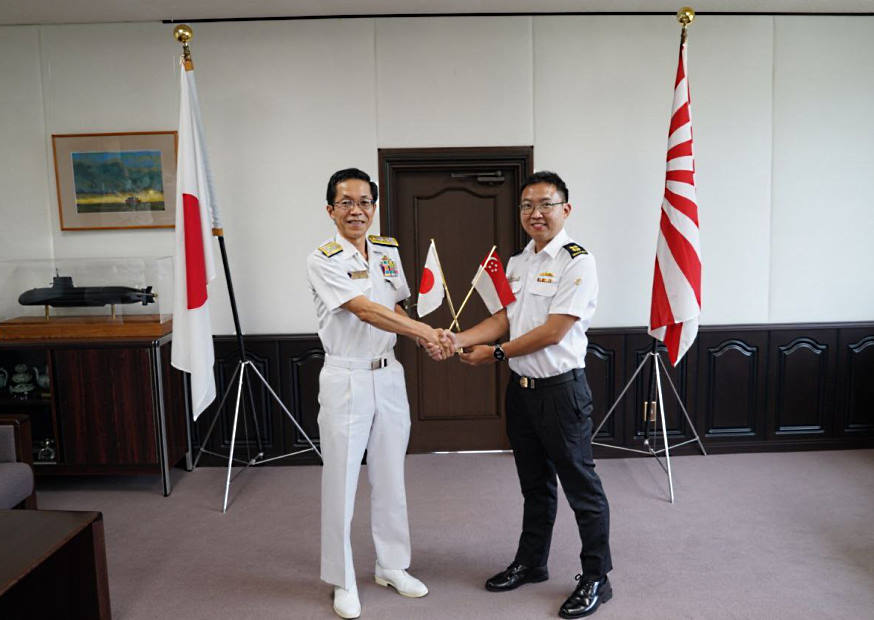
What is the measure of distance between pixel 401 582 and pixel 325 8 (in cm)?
316

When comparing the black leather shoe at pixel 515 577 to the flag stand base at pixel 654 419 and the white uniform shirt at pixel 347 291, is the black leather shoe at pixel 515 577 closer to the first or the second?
the white uniform shirt at pixel 347 291

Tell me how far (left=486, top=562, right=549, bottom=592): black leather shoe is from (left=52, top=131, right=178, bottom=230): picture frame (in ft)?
9.64

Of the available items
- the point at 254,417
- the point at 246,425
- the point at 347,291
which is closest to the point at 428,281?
the point at 347,291

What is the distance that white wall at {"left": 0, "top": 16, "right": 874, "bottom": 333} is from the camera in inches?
160

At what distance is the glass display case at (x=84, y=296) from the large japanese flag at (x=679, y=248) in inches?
114

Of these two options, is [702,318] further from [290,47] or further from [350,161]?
[290,47]

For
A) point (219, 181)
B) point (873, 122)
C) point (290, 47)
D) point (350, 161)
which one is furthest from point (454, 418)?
point (873, 122)

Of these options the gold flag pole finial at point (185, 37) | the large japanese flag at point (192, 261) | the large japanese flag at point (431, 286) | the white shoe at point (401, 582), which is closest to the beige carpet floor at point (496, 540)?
the white shoe at point (401, 582)

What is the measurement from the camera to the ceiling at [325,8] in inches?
147

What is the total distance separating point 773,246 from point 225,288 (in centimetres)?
354

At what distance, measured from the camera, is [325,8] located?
3.85 metres

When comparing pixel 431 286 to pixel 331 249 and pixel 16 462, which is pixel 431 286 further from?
pixel 16 462

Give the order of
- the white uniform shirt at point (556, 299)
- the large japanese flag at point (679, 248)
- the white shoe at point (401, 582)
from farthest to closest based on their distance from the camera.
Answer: the large japanese flag at point (679, 248) < the white shoe at point (401, 582) < the white uniform shirt at point (556, 299)

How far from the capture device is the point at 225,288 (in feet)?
13.8
